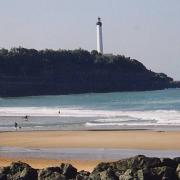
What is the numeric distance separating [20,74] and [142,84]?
29.4m

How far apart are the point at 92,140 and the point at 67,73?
10487 centimetres

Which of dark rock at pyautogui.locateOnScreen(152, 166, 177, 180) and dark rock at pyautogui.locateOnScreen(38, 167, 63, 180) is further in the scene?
dark rock at pyautogui.locateOnScreen(38, 167, 63, 180)

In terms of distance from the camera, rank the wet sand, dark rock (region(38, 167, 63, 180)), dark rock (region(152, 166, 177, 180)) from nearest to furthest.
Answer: dark rock (region(152, 166, 177, 180)) → dark rock (region(38, 167, 63, 180)) → the wet sand

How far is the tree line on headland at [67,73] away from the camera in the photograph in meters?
124

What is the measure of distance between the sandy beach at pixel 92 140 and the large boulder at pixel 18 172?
479 cm

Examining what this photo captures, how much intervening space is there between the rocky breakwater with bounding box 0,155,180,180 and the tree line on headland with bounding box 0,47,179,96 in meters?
103

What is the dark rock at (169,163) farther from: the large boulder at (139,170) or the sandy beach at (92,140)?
the sandy beach at (92,140)

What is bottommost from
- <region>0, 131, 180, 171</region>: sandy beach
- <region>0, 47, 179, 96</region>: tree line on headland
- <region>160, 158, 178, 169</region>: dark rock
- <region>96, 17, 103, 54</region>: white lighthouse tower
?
<region>160, 158, 178, 169</region>: dark rock

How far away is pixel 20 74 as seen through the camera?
12556 cm

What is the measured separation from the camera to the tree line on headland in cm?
12362

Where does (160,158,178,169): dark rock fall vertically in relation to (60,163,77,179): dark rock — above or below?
above

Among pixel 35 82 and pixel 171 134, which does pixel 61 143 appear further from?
pixel 35 82

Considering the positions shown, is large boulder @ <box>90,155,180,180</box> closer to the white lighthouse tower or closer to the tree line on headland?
the tree line on headland

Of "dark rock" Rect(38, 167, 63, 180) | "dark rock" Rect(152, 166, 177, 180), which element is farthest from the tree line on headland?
"dark rock" Rect(152, 166, 177, 180)
